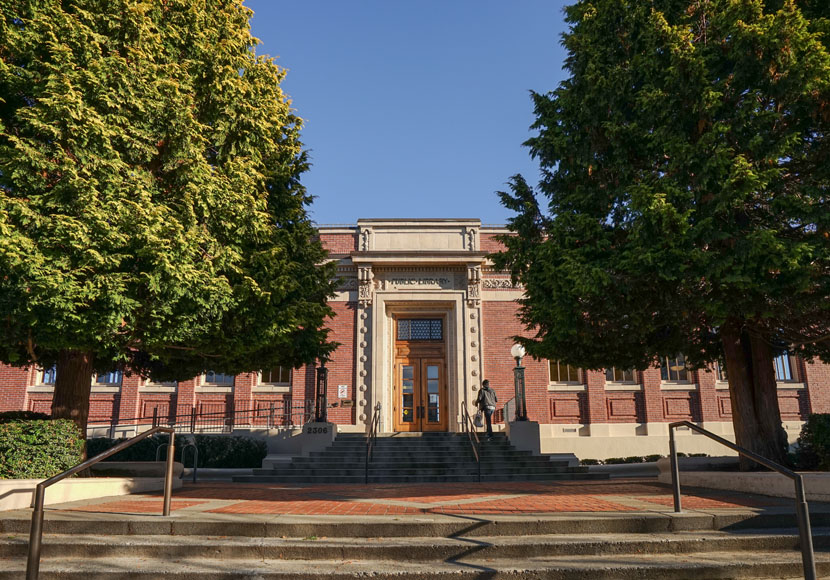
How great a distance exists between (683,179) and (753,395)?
422cm

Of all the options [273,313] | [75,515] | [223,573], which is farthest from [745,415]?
[75,515]

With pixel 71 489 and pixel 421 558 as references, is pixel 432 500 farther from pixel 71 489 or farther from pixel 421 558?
pixel 71 489

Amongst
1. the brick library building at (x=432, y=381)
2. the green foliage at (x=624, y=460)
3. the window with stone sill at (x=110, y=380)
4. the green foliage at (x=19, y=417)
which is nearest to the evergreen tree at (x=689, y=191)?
the green foliage at (x=624, y=460)

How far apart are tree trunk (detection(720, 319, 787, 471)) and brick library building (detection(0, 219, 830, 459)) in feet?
26.0

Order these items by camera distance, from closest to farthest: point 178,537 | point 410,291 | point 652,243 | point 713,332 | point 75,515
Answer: point 178,537
point 75,515
point 652,243
point 713,332
point 410,291

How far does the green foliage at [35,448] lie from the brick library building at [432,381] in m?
9.42

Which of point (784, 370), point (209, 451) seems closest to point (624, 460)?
point (784, 370)

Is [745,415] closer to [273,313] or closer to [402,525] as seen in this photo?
[402,525]

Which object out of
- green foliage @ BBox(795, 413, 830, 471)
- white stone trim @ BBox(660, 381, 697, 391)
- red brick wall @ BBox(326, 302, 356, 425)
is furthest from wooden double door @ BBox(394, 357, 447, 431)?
green foliage @ BBox(795, 413, 830, 471)

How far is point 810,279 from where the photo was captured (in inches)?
306

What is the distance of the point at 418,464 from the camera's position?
1312 cm

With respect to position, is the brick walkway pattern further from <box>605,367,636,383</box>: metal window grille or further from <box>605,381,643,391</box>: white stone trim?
<box>605,367,636,383</box>: metal window grille

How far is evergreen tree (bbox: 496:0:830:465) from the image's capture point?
7.90 m

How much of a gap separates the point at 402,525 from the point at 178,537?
2.24m
